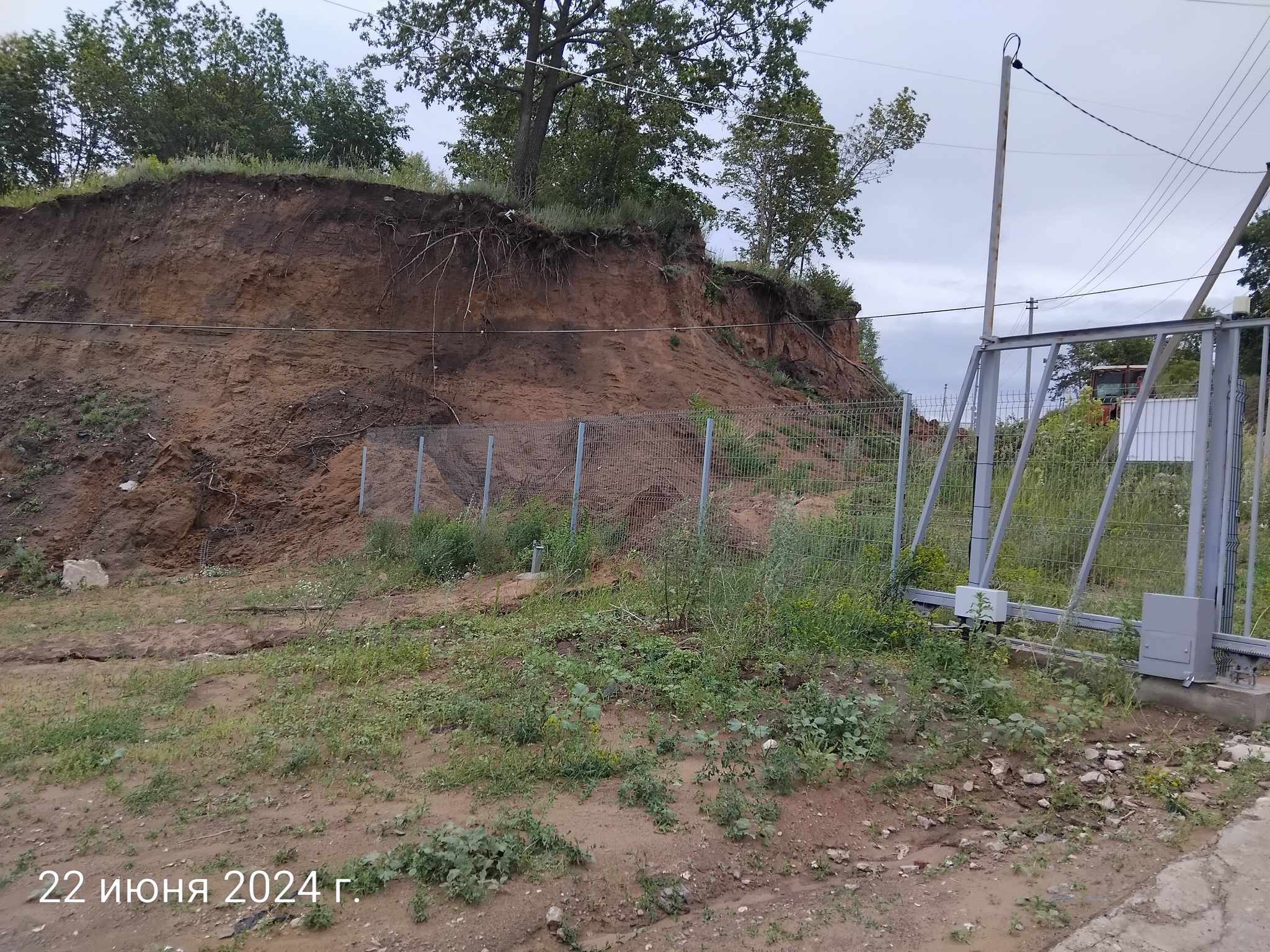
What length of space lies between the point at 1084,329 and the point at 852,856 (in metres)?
4.89

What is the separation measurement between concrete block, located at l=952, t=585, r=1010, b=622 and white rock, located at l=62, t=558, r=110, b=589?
39.4ft

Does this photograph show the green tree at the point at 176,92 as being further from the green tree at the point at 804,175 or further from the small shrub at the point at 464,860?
the small shrub at the point at 464,860

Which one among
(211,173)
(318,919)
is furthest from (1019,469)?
(211,173)

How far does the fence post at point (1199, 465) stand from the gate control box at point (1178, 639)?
13 cm

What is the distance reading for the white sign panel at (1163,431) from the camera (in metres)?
6.42

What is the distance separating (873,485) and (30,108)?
2842 cm

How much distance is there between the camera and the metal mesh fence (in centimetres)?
661

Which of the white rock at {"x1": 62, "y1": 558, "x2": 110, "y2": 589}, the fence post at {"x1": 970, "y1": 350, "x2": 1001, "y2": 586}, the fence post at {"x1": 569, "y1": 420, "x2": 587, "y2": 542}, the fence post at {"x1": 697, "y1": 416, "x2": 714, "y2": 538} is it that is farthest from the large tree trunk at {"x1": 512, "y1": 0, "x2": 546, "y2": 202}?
the fence post at {"x1": 970, "y1": 350, "x2": 1001, "y2": 586}

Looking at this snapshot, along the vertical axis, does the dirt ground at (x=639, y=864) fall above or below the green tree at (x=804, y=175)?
below

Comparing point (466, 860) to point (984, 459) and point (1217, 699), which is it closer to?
point (1217, 699)

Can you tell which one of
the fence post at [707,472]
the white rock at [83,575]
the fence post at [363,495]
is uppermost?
the fence post at [707,472]

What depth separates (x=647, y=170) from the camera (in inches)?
912

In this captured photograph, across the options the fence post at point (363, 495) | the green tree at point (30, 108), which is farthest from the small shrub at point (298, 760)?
the green tree at point (30, 108)

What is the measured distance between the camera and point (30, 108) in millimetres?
24906
